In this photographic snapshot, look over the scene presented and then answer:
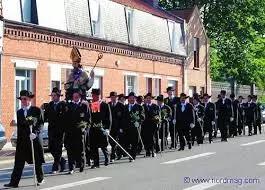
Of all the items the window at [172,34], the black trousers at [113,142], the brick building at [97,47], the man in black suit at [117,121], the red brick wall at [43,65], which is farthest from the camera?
the window at [172,34]

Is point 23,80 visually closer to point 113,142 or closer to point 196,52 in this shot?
point 113,142

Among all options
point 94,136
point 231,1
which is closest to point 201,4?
point 231,1

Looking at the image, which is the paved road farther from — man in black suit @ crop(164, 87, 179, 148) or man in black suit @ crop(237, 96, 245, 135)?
man in black suit @ crop(237, 96, 245, 135)

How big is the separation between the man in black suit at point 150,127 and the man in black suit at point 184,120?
5.99ft

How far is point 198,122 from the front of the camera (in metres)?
21.6

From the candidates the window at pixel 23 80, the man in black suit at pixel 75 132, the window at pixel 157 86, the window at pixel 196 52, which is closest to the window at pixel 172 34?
the window at pixel 157 86

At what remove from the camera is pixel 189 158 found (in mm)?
17078

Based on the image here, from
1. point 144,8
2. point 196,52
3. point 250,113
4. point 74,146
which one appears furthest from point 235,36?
point 74,146

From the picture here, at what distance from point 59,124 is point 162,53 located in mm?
21323

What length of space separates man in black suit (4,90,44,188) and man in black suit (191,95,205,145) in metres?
9.61

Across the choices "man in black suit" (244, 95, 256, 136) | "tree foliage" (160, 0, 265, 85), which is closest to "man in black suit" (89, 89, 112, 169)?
"man in black suit" (244, 95, 256, 136)

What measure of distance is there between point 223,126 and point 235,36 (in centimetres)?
1949

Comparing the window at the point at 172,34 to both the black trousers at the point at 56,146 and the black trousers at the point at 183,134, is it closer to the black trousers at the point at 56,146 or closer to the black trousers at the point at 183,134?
the black trousers at the point at 183,134

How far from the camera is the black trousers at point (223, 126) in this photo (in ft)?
77.8
